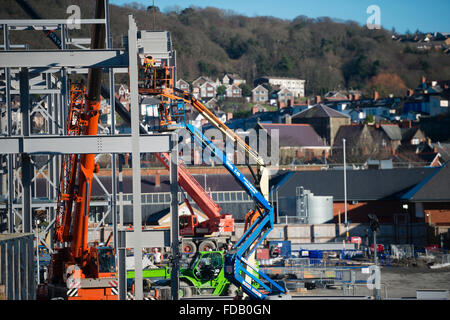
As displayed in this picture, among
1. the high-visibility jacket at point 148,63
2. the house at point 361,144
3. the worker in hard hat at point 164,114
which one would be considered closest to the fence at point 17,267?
the high-visibility jacket at point 148,63

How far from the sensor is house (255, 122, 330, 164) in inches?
3384

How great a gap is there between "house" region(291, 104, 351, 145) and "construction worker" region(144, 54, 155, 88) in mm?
79665

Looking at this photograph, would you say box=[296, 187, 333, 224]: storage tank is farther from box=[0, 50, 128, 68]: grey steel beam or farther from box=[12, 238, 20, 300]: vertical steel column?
box=[12, 238, 20, 300]: vertical steel column

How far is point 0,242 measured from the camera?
38.0 feet

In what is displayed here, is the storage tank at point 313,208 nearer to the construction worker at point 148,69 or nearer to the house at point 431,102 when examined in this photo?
the construction worker at point 148,69

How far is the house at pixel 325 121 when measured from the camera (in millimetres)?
97569

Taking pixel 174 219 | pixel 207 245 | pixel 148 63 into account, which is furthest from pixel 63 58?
pixel 207 245

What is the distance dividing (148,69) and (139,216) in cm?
638

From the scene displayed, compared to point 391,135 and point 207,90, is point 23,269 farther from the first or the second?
point 207,90

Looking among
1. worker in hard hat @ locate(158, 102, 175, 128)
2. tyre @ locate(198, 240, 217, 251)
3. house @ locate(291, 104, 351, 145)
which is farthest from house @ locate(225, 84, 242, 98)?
worker in hard hat @ locate(158, 102, 175, 128)

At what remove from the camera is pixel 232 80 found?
144750 millimetres
